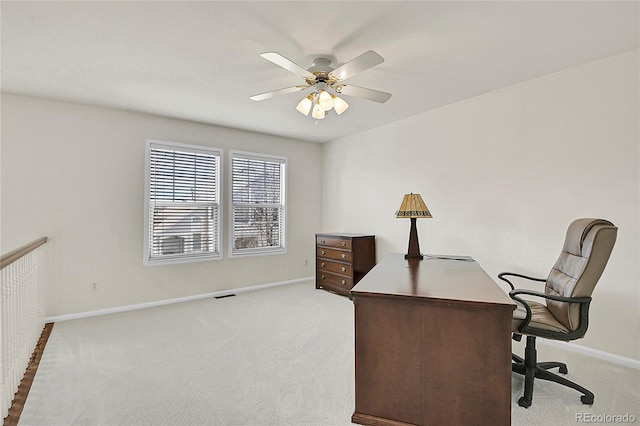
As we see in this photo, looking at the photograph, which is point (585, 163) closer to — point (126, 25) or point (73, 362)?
point (126, 25)

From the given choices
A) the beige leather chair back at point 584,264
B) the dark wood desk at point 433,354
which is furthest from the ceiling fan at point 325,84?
the beige leather chair back at point 584,264

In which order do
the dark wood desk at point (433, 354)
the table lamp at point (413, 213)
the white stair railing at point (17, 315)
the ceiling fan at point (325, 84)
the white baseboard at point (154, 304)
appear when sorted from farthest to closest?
1. the white baseboard at point (154, 304)
2. the table lamp at point (413, 213)
3. the ceiling fan at point (325, 84)
4. the white stair railing at point (17, 315)
5. the dark wood desk at point (433, 354)

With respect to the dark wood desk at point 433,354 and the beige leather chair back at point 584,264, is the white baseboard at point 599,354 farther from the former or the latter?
the dark wood desk at point 433,354

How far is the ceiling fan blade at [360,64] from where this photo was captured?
2.14 m

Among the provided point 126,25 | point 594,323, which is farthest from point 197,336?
point 594,323

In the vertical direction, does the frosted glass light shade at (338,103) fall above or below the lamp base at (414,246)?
above

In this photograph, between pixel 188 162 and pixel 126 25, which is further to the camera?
pixel 188 162

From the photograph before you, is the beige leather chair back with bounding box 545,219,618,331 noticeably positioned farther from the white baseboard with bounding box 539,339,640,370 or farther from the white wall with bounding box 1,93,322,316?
the white wall with bounding box 1,93,322,316

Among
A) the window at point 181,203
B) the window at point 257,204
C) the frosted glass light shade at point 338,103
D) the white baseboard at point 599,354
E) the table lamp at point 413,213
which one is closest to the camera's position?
the white baseboard at point 599,354

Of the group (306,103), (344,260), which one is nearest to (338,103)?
(306,103)

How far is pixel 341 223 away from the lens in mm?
5680

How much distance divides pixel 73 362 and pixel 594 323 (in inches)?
171

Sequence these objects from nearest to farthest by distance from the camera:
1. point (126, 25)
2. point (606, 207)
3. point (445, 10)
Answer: point (445, 10) → point (126, 25) → point (606, 207)

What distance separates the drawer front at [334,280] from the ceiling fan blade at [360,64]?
3.08 metres
